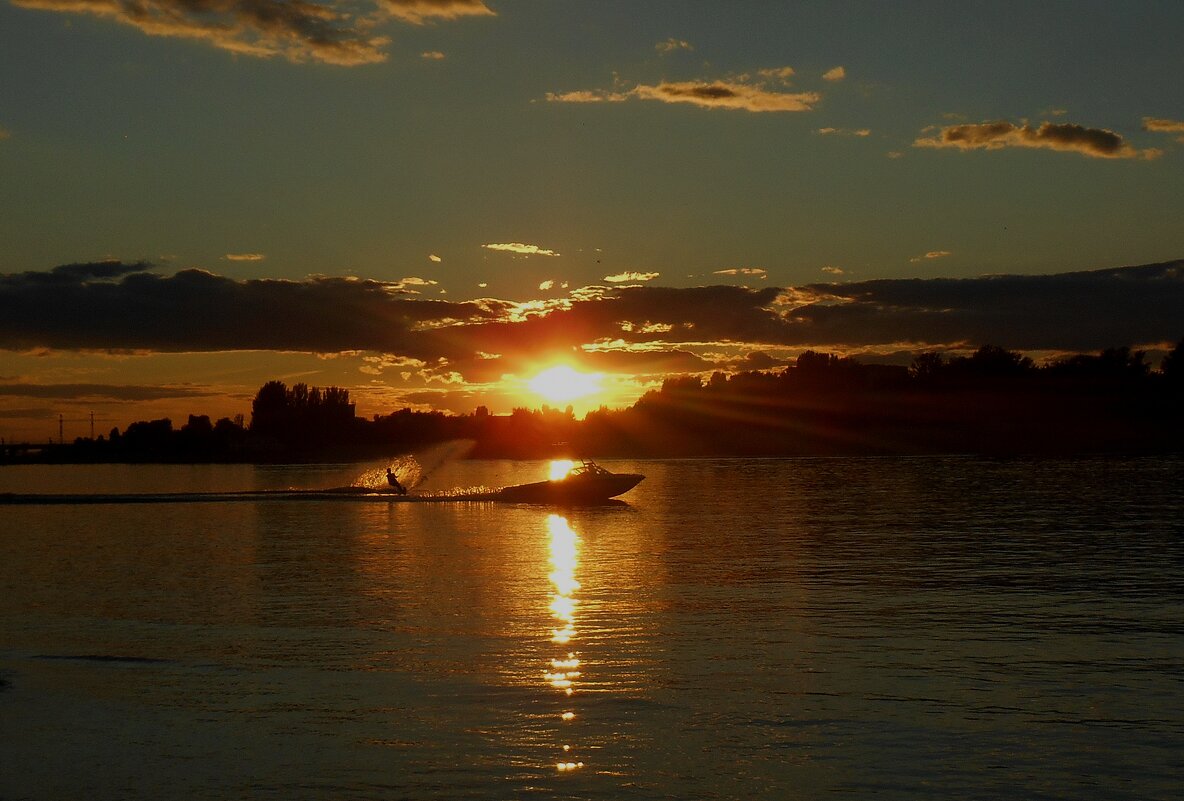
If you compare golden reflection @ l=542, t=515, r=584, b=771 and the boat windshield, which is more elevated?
the boat windshield

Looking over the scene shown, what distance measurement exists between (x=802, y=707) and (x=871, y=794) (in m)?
5.46

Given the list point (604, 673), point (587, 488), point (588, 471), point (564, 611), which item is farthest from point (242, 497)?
point (604, 673)

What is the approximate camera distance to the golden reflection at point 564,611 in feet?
80.4

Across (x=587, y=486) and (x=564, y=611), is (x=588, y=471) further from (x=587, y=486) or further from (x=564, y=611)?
(x=564, y=611)

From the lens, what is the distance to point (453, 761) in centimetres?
1931

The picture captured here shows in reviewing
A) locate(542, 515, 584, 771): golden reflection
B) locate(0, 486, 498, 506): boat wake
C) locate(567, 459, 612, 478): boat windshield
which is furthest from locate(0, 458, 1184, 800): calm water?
locate(0, 486, 498, 506): boat wake

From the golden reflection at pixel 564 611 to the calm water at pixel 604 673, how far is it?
0.18 metres

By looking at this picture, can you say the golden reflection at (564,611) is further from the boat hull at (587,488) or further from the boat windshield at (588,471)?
the boat windshield at (588,471)

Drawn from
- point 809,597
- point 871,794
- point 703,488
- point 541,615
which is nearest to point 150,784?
point 871,794

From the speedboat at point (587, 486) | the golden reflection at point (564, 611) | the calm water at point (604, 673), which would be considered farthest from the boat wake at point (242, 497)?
the calm water at point (604, 673)

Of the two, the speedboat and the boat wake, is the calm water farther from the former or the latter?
the boat wake

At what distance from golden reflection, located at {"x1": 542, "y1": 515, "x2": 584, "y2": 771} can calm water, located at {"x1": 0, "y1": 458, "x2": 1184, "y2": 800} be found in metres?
0.18

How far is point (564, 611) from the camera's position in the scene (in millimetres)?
37562

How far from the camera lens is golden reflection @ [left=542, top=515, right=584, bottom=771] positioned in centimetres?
2450
